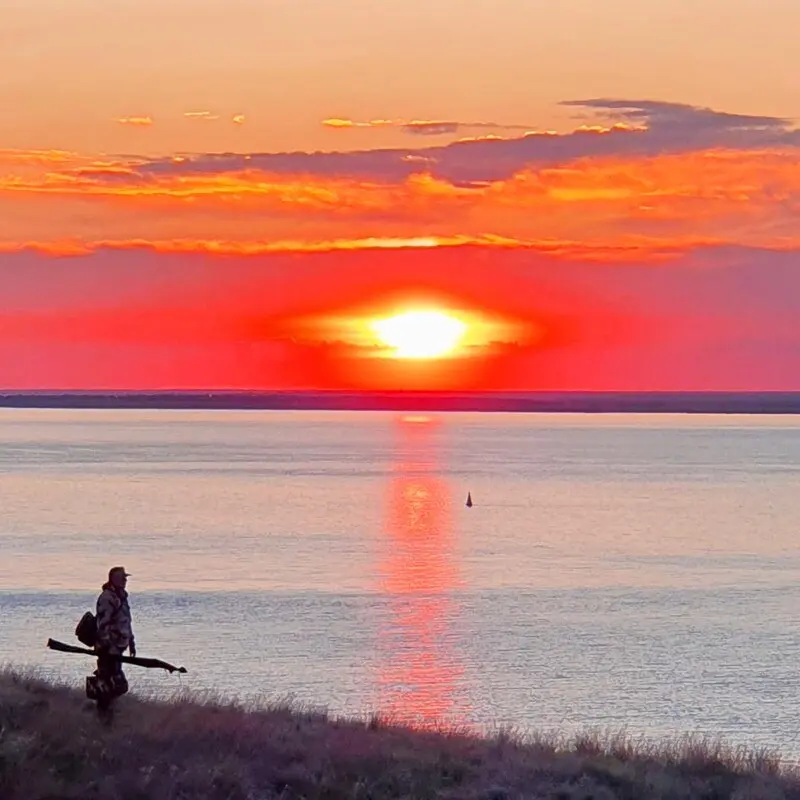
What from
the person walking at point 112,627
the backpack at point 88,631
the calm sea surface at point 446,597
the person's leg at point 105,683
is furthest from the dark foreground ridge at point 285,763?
the calm sea surface at point 446,597

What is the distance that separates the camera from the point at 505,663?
133 ft

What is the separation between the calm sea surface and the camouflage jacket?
13.8 m

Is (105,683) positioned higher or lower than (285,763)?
higher

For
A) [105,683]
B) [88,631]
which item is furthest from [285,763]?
[88,631]

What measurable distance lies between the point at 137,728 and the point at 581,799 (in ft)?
15.8

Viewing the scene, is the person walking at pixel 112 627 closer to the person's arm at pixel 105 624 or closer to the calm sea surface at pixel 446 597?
the person's arm at pixel 105 624

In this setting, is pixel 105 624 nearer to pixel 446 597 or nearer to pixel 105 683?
pixel 105 683

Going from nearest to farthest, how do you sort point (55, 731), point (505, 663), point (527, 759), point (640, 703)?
point (55, 731)
point (527, 759)
point (640, 703)
point (505, 663)

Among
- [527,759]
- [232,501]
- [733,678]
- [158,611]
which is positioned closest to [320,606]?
[158,611]

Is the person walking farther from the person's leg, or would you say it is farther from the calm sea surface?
the calm sea surface

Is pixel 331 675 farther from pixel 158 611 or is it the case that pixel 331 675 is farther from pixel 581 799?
pixel 581 799

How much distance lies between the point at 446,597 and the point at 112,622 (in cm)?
4029

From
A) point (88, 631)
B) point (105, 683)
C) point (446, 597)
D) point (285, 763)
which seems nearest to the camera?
point (88, 631)

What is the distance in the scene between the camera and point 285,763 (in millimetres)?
17016
